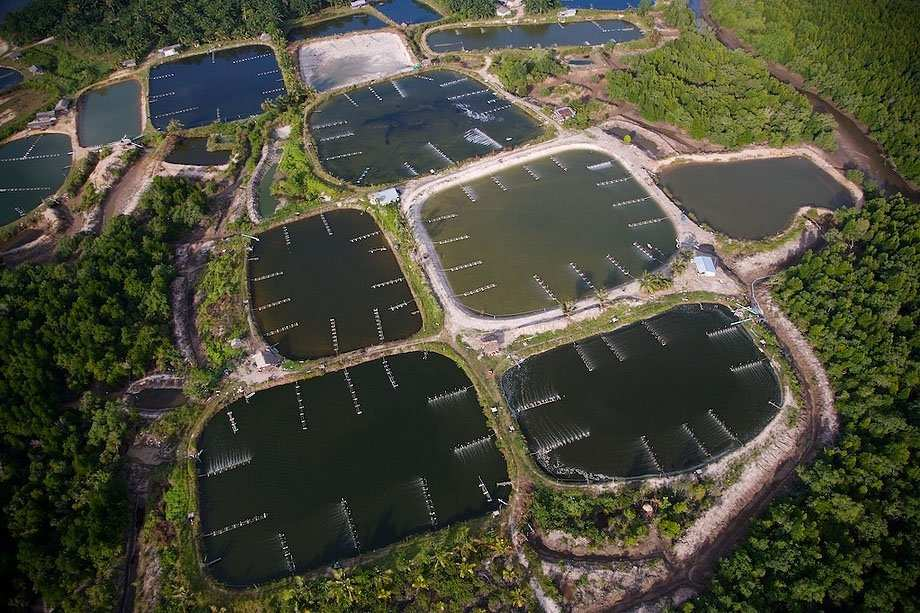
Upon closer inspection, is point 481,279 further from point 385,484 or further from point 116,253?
point 116,253

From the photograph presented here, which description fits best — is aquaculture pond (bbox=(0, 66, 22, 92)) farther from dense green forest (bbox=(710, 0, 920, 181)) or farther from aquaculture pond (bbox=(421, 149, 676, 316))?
dense green forest (bbox=(710, 0, 920, 181))

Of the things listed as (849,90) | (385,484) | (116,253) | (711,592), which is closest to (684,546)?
(711,592)

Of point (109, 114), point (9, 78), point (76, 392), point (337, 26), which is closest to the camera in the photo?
point (76, 392)

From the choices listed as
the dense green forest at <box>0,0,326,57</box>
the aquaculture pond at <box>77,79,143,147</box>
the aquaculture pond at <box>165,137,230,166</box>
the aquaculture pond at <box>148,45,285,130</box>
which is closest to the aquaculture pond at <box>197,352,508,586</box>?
the aquaculture pond at <box>165,137,230,166</box>

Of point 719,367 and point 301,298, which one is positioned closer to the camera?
point 719,367

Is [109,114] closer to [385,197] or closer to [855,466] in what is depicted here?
[385,197]

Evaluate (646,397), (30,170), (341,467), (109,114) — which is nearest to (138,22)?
(109,114)

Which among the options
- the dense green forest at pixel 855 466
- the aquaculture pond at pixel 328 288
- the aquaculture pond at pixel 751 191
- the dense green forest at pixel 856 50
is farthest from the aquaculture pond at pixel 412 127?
the dense green forest at pixel 856 50
